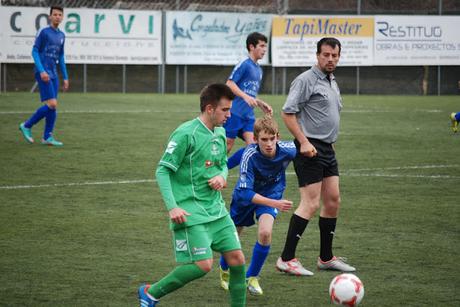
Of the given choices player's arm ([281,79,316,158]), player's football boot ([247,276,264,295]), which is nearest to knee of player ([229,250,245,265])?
player's football boot ([247,276,264,295])

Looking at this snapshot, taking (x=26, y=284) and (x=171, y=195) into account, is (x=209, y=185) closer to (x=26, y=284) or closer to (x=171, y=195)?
(x=171, y=195)

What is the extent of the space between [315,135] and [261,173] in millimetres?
794

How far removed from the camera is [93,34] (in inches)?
1105

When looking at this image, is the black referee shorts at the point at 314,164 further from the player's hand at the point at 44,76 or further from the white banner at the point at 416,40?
the white banner at the point at 416,40

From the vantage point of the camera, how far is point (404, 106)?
25.0 meters

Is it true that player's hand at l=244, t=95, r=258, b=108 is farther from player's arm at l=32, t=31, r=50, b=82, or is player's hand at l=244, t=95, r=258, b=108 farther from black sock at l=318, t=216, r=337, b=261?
player's arm at l=32, t=31, r=50, b=82

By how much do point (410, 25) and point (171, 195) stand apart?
26.3m

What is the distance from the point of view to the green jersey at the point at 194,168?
527 cm

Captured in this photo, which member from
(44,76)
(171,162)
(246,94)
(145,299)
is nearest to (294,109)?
(171,162)

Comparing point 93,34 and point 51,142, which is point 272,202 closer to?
point 51,142

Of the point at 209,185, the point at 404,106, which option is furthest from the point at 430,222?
the point at 404,106

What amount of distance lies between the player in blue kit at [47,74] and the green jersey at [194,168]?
9.61 metres

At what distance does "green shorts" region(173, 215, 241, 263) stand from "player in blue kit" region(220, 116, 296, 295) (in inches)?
30.7

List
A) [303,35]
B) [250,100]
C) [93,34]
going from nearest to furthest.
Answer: [250,100], [93,34], [303,35]
